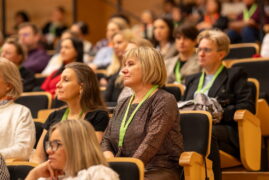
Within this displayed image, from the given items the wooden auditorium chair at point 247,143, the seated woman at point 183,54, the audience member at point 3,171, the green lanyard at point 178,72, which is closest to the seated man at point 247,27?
the seated woman at point 183,54

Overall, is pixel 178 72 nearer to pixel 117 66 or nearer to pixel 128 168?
pixel 117 66

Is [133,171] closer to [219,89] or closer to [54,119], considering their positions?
[54,119]

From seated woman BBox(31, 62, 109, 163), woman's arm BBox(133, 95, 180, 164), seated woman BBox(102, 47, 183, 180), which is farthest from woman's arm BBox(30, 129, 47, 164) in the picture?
woman's arm BBox(133, 95, 180, 164)

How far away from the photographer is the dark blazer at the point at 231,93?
4004mm

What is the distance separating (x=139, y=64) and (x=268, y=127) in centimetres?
136

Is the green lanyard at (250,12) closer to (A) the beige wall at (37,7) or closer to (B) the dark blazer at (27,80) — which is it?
(B) the dark blazer at (27,80)

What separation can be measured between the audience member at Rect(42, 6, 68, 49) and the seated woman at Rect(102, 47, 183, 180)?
546cm

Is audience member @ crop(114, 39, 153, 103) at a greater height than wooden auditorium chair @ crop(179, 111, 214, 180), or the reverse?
audience member @ crop(114, 39, 153, 103)

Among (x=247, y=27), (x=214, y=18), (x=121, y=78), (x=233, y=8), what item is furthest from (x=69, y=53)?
(x=233, y=8)

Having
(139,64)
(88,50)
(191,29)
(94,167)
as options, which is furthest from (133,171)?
A: (88,50)

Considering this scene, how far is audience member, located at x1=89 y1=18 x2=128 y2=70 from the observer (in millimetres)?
6234

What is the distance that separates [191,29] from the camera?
4.99 metres

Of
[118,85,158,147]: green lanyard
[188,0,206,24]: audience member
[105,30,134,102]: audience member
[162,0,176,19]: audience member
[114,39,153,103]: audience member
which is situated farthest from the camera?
[162,0,176,19]: audience member

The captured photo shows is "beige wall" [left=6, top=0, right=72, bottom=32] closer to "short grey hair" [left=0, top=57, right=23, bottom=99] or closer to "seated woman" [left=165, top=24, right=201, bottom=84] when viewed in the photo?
"seated woman" [left=165, top=24, right=201, bottom=84]
